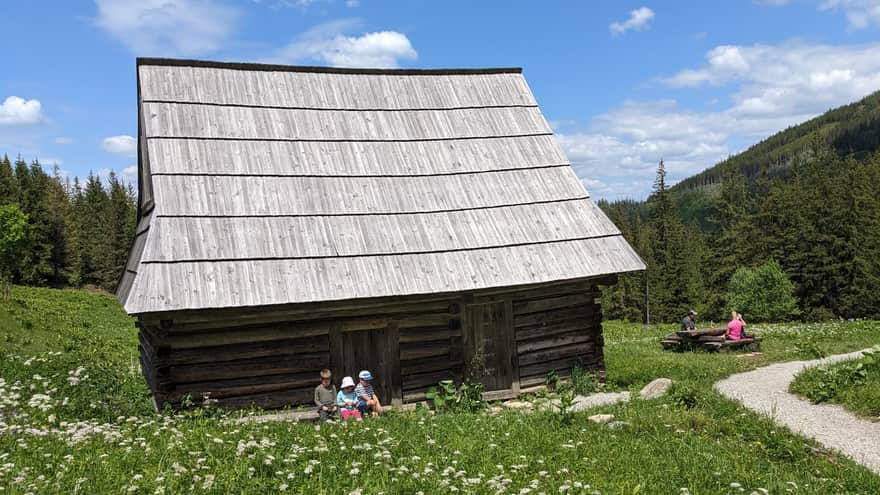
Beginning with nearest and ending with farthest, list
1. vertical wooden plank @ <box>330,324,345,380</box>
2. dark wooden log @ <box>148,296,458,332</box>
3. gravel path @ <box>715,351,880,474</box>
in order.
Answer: gravel path @ <box>715,351,880,474</box> → dark wooden log @ <box>148,296,458,332</box> → vertical wooden plank @ <box>330,324,345,380</box>

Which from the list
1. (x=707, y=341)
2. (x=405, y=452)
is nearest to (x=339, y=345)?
(x=405, y=452)

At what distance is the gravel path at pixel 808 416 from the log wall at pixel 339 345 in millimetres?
3022

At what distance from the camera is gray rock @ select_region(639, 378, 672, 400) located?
435 inches

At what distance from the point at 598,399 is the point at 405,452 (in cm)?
609

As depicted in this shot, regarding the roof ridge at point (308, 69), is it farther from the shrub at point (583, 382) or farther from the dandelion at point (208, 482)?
the dandelion at point (208, 482)

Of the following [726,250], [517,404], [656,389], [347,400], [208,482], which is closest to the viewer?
[208,482]

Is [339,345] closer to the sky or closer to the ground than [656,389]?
closer to the sky

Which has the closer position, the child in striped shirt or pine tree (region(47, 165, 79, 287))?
the child in striped shirt

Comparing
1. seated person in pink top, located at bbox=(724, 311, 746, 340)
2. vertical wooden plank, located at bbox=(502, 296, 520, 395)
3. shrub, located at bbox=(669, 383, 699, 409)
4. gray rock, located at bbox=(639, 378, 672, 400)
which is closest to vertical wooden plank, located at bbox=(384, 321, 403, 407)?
vertical wooden plank, located at bbox=(502, 296, 520, 395)

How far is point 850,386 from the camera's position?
10.0 meters

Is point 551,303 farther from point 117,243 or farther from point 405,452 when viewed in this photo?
point 117,243

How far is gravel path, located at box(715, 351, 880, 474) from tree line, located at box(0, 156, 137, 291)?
63167mm

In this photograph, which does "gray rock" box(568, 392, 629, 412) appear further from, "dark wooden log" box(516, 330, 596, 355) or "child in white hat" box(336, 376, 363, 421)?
"child in white hat" box(336, 376, 363, 421)

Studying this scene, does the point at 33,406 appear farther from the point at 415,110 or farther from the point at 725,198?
the point at 725,198
